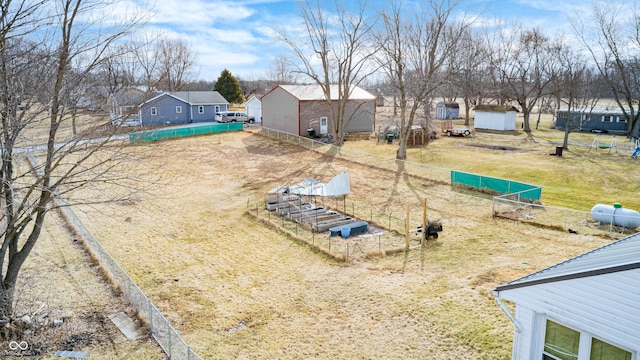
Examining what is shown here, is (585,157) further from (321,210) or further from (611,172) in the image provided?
(321,210)

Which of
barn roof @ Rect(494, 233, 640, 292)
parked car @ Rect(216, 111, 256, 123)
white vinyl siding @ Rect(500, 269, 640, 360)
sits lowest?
white vinyl siding @ Rect(500, 269, 640, 360)

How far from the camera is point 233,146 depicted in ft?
145

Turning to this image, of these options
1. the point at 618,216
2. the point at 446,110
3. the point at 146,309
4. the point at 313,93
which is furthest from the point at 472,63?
the point at 146,309

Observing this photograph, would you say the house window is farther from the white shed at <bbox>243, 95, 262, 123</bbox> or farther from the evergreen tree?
the evergreen tree

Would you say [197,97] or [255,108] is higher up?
[197,97]

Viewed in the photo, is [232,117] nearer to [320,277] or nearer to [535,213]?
[535,213]

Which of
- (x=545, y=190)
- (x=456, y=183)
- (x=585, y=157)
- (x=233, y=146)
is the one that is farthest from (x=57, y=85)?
(x=585, y=157)

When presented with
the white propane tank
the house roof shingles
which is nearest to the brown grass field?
the white propane tank

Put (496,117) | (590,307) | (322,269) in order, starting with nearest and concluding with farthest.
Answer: (590,307) < (322,269) < (496,117)

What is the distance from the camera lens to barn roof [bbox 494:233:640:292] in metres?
8.03

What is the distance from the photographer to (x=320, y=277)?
1736 centimetres

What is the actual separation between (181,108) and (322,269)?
44.5m

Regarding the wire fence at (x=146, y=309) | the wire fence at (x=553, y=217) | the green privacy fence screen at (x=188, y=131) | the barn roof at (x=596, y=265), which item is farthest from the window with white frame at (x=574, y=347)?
the green privacy fence screen at (x=188, y=131)

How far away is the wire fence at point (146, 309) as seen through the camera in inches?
455
